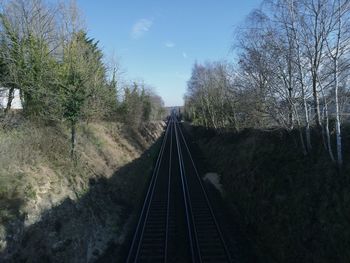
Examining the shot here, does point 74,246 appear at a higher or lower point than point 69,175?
lower

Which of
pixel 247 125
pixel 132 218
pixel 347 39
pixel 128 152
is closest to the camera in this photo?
pixel 347 39

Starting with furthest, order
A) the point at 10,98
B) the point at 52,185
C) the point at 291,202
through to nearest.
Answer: the point at 10,98 → the point at 52,185 → the point at 291,202

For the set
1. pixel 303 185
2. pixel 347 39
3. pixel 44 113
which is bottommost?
pixel 303 185

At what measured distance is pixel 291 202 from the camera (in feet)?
41.6

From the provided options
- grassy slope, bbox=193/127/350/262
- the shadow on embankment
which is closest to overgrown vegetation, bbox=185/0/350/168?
grassy slope, bbox=193/127/350/262

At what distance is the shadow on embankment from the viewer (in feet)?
36.9

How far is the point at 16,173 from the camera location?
13477mm

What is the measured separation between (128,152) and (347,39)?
21681 mm

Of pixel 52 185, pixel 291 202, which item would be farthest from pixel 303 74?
pixel 52 185

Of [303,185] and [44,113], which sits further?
[44,113]

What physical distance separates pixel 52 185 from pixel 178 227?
556 centimetres

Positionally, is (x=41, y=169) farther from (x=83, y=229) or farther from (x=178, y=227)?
(x=178, y=227)

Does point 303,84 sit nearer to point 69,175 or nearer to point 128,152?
point 69,175

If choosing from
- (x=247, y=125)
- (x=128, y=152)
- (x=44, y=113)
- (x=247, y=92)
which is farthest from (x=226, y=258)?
(x=128, y=152)
